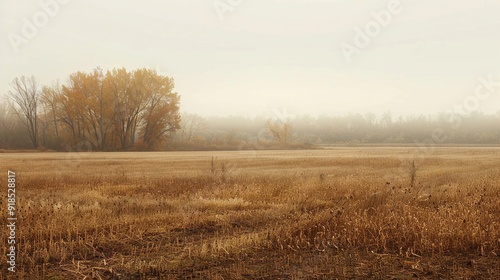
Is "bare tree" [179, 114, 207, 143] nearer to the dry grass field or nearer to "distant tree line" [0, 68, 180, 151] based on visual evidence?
"distant tree line" [0, 68, 180, 151]

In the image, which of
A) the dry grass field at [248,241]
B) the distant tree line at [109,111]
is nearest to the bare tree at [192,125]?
the distant tree line at [109,111]

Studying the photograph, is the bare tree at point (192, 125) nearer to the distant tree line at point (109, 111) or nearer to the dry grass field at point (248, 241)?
the distant tree line at point (109, 111)

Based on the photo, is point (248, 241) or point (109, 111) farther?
point (109, 111)

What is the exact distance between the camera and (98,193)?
14.5 metres

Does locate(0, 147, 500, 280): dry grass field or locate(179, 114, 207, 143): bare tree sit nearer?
locate(0, 147, 500, 280): dry grass field

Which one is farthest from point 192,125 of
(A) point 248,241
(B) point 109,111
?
(A) point 248,241

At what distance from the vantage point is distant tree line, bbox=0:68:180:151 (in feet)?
194

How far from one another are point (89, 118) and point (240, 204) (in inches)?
2156

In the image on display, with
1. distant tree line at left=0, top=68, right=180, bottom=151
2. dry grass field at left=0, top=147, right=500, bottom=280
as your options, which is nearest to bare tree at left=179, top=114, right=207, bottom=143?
distant tree line at left=0, top=68, right=180, bottom=151

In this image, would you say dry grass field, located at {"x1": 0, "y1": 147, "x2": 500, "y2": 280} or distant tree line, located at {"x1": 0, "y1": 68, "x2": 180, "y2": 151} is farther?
distant tree line, located at {"x1": 0, "y1": 68, "x2": 180, "y2": 151}

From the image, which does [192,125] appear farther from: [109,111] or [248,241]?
[248,241]

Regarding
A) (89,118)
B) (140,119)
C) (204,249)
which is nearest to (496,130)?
(140,119)

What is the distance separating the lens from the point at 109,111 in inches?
2329

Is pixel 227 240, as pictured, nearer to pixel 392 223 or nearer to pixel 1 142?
pixel 392 223
